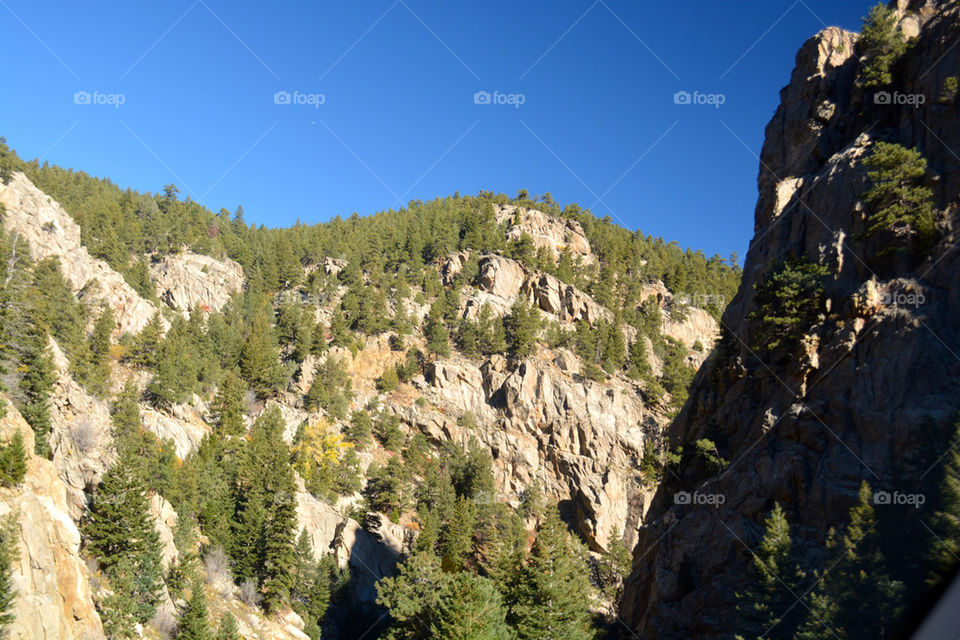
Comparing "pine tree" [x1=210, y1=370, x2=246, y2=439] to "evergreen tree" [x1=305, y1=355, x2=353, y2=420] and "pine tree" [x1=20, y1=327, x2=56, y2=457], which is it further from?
"pine tree" [x1=20, y1=327, x2=56, y2=457]

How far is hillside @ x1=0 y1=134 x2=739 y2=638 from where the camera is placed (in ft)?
102

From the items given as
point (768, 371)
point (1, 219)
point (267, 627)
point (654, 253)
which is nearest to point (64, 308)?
point (1, 219)

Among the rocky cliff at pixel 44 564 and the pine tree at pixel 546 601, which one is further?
the pine tree at pixel 546 601

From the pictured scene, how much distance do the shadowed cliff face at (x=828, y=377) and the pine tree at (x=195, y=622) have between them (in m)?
20.1

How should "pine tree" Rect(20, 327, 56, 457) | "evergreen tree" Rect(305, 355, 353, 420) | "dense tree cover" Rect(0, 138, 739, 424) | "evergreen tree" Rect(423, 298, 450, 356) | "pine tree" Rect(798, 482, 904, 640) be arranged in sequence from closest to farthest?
"pine tree" Rect(798, 482, 904, 640), "pine tree" Rect(20, 327, 56, 457), "dense tree cover" Rect(0, 138, 739, 424), "evergreen tree" Rect(305, 355, 353, 420), "evergreen tree" Rect(423, 298, 450, 356)

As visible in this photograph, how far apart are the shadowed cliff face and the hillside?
23.6 feet

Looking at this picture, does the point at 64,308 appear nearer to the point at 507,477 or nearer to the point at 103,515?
the point at 103,515

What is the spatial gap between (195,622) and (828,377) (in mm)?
29331

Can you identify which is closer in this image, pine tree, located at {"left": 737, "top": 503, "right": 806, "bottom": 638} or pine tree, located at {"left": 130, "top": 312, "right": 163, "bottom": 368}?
pine tree, located at {"left": 737, "top": 503, "right": 806, "bottom": 638}

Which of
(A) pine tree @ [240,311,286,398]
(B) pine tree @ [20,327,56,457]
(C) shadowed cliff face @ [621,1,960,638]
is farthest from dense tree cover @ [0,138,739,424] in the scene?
(C) shadowed cliff face @ [621,1,960,638]

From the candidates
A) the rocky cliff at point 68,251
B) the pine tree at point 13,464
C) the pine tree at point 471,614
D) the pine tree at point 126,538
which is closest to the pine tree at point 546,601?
the pine tree at point 471,614

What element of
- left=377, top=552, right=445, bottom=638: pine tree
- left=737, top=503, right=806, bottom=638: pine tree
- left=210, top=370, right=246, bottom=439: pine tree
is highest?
left=210, top=370, right=246, bottom=439: pine tree

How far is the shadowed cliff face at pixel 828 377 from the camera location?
1778cm

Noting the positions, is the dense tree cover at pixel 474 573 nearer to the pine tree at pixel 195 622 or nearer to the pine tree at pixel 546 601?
the pine tree at pixel 546 601
